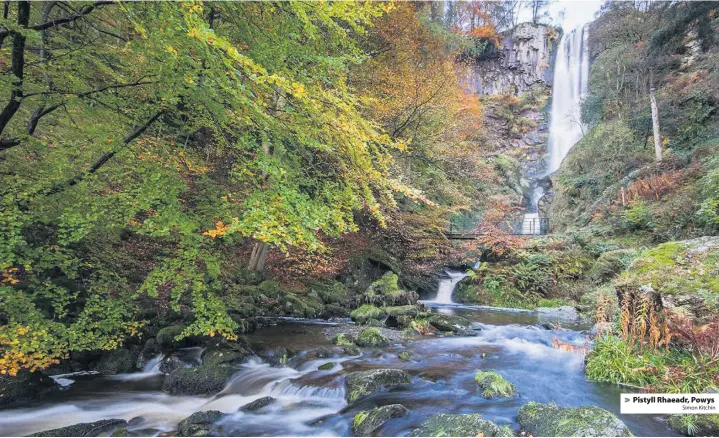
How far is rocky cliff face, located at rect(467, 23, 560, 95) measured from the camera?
4456 centimetres

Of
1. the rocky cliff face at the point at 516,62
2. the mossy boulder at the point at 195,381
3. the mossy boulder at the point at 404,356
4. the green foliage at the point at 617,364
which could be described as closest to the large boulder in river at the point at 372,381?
the mossy boulder at the point at 404,356

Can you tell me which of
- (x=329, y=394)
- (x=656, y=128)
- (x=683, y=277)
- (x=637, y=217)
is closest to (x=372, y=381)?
(x=329, y=394)

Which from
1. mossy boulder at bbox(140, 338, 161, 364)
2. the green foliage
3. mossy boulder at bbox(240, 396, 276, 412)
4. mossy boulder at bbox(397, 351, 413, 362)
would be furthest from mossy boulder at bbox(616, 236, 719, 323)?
mossy boulder at bbox(140, 338, 161, 364)

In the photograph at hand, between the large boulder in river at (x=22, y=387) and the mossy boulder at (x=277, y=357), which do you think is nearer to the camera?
the large boulder in river at (x=22, y=387)

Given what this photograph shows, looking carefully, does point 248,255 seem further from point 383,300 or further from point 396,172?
point 396,172

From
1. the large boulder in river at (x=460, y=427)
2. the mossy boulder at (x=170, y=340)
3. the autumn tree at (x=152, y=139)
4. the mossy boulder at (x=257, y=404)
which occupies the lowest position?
the mossy boulder at (x=257, y=404)

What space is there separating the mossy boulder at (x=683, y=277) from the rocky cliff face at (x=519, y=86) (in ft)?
112

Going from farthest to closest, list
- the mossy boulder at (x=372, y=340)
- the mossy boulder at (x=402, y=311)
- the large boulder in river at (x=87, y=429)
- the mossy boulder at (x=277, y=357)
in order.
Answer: the mossy boulder at (x=402, y=311)
the mossy boulder at (x=372, y=340)
the mossy boulder at (x=277, y=357)
the large boulder in river at (x=87, y=429)

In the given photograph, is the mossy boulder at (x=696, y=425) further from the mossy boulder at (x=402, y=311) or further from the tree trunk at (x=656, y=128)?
the tree trunk at (x=656, y=128)

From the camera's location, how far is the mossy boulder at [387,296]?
39.2 ft

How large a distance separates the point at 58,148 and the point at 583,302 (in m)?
14.6

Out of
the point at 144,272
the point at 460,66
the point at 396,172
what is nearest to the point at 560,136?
the point at 460,66

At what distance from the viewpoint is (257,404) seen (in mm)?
5254

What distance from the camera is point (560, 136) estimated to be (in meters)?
37.6
